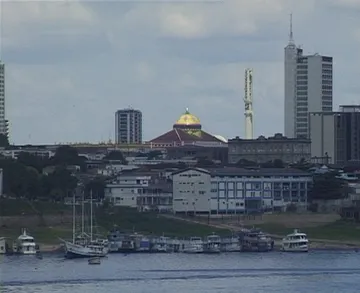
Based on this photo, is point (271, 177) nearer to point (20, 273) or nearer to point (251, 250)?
point (251, 250)

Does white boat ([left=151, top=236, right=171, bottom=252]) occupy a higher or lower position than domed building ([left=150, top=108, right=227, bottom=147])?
lower

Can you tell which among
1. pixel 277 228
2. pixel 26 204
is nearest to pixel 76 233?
pixel 26 204

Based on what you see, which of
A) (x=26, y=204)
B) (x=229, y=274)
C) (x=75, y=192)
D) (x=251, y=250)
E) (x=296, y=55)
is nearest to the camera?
(x=229, y=274)

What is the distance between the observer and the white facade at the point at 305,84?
8919 cm

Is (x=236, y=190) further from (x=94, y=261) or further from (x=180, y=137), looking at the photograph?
(x=180, y=137)

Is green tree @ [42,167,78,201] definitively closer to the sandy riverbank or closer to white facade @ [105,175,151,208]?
white facade @ [105,175,151,208]

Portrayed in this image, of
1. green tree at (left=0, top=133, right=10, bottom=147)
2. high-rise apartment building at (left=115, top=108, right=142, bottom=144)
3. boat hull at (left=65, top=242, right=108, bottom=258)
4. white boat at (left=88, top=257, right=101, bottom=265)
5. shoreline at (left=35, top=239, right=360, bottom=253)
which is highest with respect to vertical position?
high-rise apartment building at (left=115, top=108, right=142, bottom=144)

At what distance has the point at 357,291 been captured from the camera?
31922 mm

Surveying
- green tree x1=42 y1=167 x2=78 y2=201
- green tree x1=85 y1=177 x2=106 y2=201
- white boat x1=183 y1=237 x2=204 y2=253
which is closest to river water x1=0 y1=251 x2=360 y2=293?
white boat x1=183 y1=237 x2=204 y2=253

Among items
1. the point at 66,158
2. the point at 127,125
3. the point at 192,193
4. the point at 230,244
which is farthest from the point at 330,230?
the point at 127,125

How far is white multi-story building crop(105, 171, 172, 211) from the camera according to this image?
2160 inches

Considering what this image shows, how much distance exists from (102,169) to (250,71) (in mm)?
27436

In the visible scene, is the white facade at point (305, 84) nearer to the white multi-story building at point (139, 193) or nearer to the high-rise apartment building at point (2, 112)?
the high-rise apartment building at point (2, 112)

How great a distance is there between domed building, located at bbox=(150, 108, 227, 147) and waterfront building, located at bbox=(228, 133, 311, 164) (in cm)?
962
